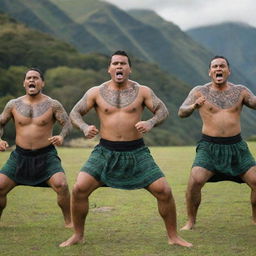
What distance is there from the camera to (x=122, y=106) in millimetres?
6527

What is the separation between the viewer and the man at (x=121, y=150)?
6.29 metres

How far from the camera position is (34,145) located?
7305mm

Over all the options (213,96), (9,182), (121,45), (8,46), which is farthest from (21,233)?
(121,45)

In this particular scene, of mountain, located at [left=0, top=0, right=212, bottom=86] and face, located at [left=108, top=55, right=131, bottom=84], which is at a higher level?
mountain, located at [left=0, top=0, right=212, bottom=86]

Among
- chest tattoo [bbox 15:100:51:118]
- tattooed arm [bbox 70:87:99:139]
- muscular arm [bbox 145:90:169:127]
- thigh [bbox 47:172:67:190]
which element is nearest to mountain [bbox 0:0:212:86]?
chest tattoo [bbox 15:100:51:118]

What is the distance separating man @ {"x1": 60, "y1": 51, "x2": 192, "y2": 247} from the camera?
6.29 metres

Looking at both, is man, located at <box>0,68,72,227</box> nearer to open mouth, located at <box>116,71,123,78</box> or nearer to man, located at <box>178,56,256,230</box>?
open mouth, located at <box>116,71,123,78</box>

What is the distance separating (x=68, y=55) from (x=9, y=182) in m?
62.9

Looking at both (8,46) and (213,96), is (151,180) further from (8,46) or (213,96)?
(8,46)

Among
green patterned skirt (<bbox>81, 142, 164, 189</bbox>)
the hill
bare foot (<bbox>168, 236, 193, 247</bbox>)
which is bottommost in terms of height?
bare foot (<bbox>168, 236, 193, 247</bbox>)

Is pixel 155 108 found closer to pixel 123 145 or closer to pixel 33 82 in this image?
pixel 123 145

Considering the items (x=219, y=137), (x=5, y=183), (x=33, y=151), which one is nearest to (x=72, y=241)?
(x=5, y=183)

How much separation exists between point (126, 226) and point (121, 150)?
62.2 inches

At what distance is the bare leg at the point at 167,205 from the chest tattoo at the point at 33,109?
1.93 m
